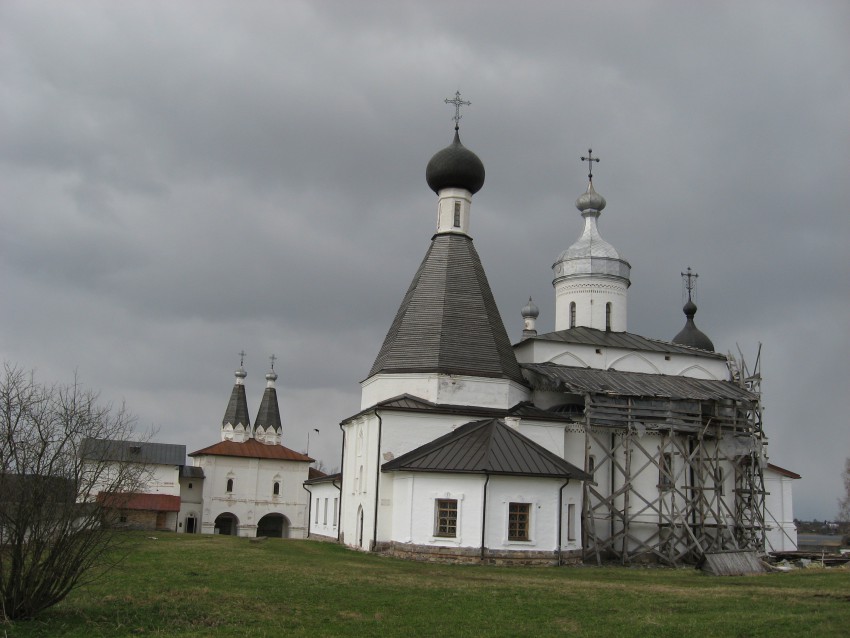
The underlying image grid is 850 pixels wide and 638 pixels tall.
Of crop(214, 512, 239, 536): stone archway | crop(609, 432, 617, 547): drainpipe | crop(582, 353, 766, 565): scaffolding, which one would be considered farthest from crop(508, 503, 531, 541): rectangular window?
crop(214, 512, 239, 536): stone archway

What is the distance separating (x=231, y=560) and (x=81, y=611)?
21.6 ft

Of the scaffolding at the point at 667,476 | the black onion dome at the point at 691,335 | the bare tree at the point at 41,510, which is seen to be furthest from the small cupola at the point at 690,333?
the bare tree at the point at 41,510

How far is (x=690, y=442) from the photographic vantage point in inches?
1067

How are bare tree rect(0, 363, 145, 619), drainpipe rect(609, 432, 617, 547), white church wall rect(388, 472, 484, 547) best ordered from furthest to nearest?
1. drainpipe rect(609, 432, 617, 547)
2. white church wall rect(388, 472, 484, 547)
3. bare tree rect(0, 363, 145, 619)

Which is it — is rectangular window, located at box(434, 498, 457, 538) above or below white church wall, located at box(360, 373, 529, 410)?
below

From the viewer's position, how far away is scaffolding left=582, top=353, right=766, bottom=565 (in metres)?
24.6

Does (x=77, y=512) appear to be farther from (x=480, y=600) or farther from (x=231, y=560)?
A: (x=231, y=560)

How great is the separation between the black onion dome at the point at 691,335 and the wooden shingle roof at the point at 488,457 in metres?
22.2

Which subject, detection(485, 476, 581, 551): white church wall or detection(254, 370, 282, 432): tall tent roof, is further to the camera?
detection(254, 370, 282, 432): tall tent roof

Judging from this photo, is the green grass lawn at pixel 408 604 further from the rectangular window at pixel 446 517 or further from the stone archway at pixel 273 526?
the stone archway at pixel 273 526

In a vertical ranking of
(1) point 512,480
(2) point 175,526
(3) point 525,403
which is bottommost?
(2) point 175,526

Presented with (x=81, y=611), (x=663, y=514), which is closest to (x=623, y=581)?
(x=663, y=514)

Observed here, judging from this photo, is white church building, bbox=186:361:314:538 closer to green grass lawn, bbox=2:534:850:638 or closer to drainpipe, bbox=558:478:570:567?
drainpipe, bbox=558:478:570:567

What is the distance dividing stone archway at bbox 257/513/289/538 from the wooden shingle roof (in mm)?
30844
